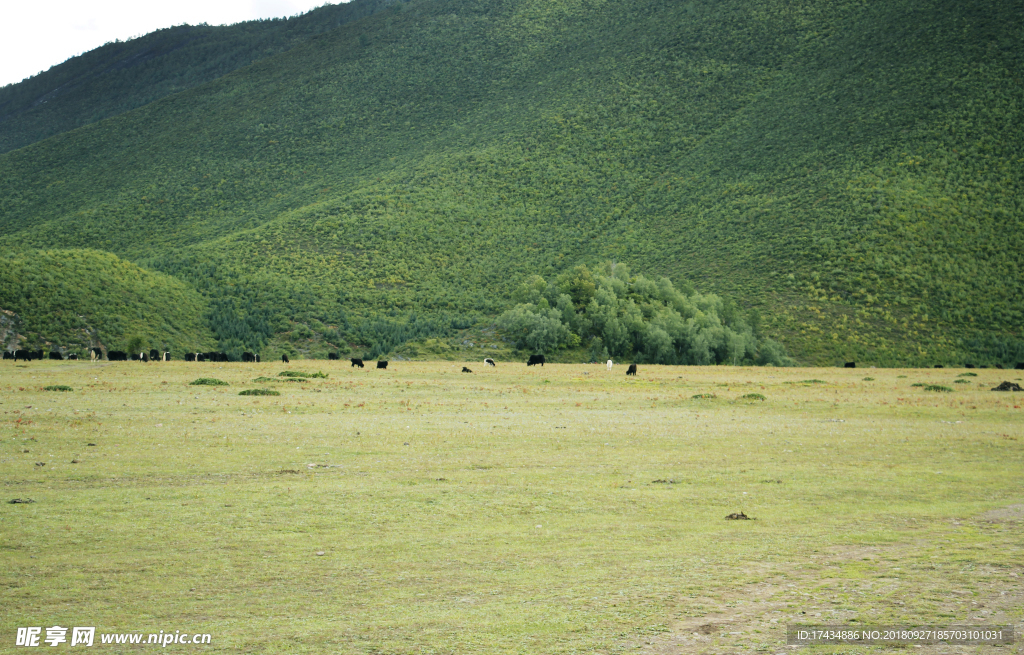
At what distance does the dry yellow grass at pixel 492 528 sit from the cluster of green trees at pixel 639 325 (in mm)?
43035

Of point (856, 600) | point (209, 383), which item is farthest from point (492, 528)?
point (209, 383)

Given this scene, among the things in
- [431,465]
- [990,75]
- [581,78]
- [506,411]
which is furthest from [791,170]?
[431,465]

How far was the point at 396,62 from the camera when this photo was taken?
466 feet

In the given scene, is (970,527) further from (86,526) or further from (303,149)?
(303,149)

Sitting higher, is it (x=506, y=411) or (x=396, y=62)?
(x=396, y=62)

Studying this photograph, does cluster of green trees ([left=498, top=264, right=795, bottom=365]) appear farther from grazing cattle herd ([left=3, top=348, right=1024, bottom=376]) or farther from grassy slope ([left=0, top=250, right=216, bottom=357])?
grassy slope ([left=0, top=250, right=216, bottom=357])

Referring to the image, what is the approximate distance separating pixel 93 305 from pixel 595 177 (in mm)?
61006

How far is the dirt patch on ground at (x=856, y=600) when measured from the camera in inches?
280

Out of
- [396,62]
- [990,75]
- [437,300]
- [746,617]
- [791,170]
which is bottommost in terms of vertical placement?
[746,617]

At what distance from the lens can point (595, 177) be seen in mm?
107875

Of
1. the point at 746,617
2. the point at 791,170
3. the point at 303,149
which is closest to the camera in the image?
the point at 746,617

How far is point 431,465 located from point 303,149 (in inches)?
4448

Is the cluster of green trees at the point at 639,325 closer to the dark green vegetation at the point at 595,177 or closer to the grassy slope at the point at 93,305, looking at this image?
the dark green vegetation at the point at 595,177

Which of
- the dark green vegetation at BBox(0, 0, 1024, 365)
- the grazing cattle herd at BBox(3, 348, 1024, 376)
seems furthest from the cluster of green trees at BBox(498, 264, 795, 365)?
the grazing cattle herd at BBox(3, 348, 1024, 376)
